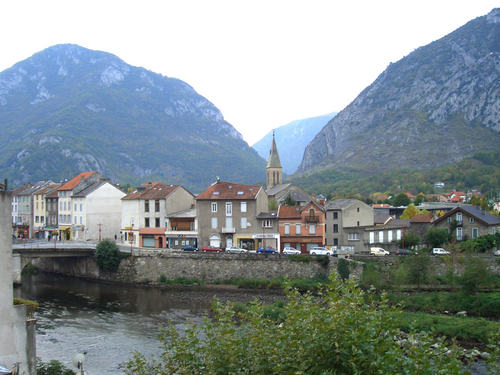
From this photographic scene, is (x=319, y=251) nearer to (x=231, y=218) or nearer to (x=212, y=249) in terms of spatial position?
(x=231, y=218)

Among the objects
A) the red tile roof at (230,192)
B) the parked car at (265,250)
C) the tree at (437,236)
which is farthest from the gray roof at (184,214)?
the tree at (437,236)

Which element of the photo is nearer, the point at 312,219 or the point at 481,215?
the point at 312,219

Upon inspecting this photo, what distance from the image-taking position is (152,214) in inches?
2697

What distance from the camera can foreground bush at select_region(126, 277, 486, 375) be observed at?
1205 centimetres

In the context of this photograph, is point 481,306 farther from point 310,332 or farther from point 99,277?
point 99,277

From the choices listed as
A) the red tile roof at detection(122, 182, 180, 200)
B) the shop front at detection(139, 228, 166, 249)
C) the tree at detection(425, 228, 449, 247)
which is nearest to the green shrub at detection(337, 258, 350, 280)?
the tree at detection(425, 228, 449, 247)

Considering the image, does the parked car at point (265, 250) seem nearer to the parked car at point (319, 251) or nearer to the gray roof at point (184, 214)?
the parked car at point (319, 251)

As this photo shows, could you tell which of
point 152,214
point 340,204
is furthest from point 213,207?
point 340,204

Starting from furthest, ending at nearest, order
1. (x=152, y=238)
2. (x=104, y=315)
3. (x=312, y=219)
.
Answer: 1. (x=152, y=238)
2. (x=312, y=219)
3. (x=104, y=315)

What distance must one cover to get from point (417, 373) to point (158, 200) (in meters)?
58.5

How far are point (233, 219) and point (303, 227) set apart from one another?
861 cm

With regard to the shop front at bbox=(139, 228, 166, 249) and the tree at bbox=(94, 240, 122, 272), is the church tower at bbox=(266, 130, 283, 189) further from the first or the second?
the tree at bbox=(94, 240, 122, 272)

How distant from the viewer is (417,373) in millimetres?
11922

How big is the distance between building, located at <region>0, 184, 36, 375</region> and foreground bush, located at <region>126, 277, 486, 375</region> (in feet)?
21.4
